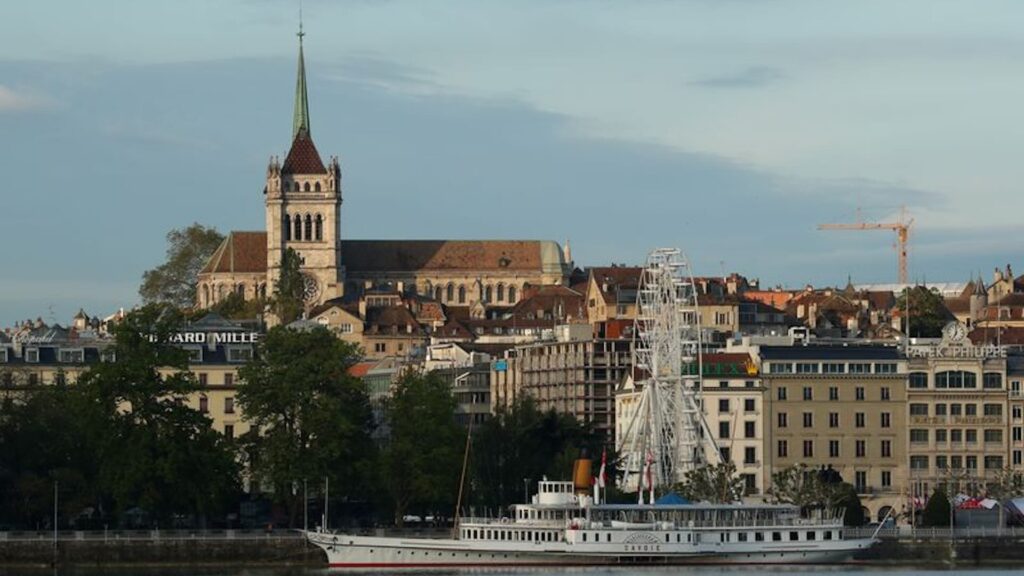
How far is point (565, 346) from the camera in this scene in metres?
179

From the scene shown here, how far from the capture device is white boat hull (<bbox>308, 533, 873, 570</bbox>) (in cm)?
12925

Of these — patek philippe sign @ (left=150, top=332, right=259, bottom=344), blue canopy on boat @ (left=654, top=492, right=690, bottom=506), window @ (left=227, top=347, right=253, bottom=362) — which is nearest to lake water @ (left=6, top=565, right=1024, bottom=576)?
blue canopy on boat @ (left=654, top=492, right=690, bottom=506)

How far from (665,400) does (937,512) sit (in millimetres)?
14916

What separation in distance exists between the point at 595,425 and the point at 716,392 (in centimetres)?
1714

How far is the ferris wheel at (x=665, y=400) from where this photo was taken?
14438 cm

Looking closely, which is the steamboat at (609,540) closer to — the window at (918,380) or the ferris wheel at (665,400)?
the ferris wheel at (665,400)

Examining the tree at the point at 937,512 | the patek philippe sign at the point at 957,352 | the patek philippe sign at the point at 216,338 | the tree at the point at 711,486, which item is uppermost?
the patek philippe sign at the point at 216,338

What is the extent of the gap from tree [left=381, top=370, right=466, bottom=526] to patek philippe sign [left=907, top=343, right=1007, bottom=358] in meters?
26.9

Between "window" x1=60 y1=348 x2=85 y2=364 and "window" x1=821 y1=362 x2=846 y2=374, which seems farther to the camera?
"window" x1=60 y1=348 x2=85 y2=364

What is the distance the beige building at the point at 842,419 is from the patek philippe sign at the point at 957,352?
3835 millimetres

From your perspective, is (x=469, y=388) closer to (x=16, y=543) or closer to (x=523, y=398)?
(x=523, y=398)

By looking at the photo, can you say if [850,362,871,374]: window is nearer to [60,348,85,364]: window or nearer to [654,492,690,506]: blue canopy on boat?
[654,492,690,506]: blue canopy on boat

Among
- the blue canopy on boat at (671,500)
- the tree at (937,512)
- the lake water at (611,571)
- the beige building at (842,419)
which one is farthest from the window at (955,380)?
the lake water at (611,571)

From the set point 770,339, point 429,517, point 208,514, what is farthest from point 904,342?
point 208,514
